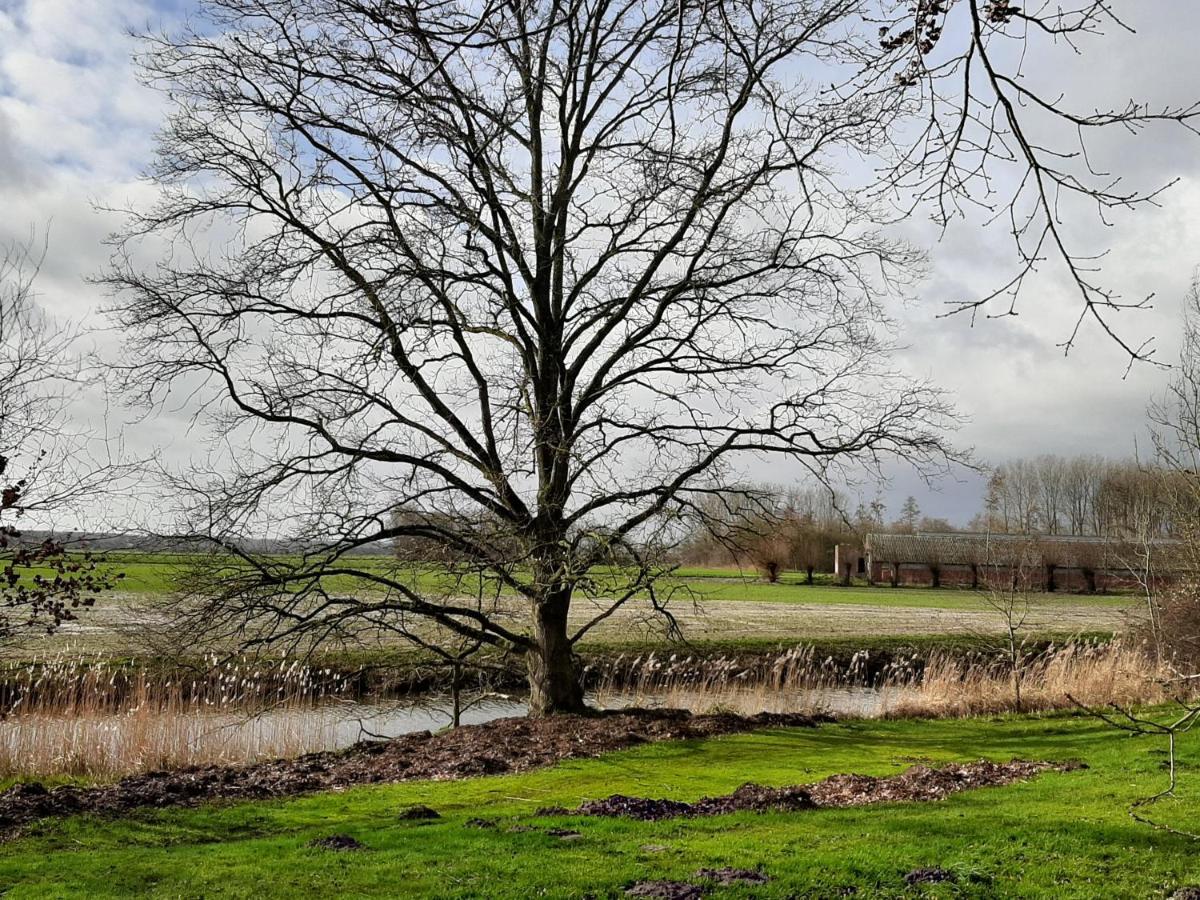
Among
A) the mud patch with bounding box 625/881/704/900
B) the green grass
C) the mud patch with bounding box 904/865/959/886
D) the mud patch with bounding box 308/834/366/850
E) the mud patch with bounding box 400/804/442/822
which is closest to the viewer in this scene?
the mud patch with bounding box 625/881/704/900

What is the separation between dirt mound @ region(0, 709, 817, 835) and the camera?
33.1 feet

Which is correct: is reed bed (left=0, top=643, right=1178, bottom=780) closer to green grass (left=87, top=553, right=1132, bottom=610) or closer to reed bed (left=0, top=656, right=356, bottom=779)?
reed bed (left=0, top=656, right=356, bottom=779)

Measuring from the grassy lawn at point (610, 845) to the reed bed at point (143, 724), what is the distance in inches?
148

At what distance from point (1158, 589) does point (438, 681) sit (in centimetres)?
1674

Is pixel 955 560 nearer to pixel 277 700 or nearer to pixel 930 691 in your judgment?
pixel 930 691

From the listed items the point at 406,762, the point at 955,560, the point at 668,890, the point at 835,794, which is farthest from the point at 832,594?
the point at 668,890

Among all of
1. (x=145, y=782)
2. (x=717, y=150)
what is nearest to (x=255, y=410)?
(x=145, y=782)

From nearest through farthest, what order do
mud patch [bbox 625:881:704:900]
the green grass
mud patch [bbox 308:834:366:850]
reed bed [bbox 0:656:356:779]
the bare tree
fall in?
mud patch [bbox 625:881:704:900] → mud patch [bbox 308:834:366:850] → reed bed [bbox 0:656:356:779] → the bare tree → the green grass

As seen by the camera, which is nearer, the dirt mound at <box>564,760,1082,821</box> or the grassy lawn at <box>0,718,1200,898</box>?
the grassy lawn at <box>0,718,1200,898</box>

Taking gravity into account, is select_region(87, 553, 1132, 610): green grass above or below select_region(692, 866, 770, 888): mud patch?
below

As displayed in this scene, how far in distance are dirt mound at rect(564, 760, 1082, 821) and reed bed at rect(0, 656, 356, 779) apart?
20.2ft

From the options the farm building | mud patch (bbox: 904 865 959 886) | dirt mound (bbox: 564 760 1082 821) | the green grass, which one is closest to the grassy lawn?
mud patch (bbox: 904 865 959 886)

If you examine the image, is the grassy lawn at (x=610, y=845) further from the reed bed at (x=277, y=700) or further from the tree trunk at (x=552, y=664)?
the tree trunk at (x=552, y=664)

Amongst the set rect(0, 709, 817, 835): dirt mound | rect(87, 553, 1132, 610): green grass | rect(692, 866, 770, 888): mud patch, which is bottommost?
rect(87, 553, 1132, 610): green grass
